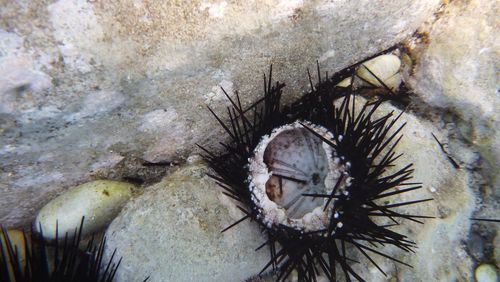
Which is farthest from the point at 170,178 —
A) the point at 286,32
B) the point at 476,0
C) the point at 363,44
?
the point at 476,0

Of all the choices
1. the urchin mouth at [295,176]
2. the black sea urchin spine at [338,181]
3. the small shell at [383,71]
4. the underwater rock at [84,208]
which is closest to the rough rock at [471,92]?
the small shell at [383,71]

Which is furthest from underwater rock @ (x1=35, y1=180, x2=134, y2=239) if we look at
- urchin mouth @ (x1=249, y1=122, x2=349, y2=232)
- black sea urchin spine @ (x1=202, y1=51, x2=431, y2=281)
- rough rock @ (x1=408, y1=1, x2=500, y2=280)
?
rough rock @ (x1=408, y1=1, x2=500, y2=280)

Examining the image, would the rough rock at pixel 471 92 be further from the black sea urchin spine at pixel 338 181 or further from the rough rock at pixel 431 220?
the black sea urchin spine at pixel 338 181

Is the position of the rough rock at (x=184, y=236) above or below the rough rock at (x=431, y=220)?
above

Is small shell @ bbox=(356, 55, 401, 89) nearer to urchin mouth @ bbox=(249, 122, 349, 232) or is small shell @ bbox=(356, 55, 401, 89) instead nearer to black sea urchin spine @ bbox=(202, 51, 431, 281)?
black sea urchin spine @ bbox=(202, 51, 431, 281)

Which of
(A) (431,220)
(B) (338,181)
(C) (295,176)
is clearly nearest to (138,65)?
(B) (338,181)

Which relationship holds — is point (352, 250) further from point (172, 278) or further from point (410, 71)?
point (410, 71)

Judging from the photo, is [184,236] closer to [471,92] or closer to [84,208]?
[84,208]
